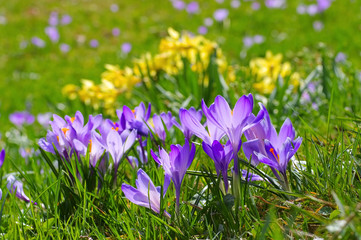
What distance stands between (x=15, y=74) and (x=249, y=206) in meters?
7.39

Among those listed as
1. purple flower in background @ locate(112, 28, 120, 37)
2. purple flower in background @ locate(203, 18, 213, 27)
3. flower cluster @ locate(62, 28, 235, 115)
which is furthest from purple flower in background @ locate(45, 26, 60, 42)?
flower cluster @ locate(62, 28, 235, 115)

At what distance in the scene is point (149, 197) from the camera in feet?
3.23

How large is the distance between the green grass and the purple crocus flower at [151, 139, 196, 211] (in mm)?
74

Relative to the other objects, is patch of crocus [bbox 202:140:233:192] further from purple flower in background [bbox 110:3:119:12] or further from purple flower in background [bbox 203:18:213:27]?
purple flower in background [bbox 110:3:119:12]

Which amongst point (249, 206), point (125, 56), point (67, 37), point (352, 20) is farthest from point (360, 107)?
point (67, 37)

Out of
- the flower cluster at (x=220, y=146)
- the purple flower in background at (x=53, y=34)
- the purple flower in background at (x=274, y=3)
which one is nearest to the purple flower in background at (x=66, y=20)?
the purple flower in background at (x=53, y=34)

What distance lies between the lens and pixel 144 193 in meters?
1.01

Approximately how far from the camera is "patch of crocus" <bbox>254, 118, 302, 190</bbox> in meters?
0.96

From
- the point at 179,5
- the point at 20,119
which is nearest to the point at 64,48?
the point at 179,5

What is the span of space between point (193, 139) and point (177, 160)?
2.11 ft

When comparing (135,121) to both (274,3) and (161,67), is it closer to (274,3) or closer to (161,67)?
(161,67)

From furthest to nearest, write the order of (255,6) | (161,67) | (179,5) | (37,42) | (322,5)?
(179,5), (37,42), (255,6), (322,5), (161,67)

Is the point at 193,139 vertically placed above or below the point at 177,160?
below

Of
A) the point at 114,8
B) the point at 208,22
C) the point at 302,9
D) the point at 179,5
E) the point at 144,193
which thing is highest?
the point at 302,9
